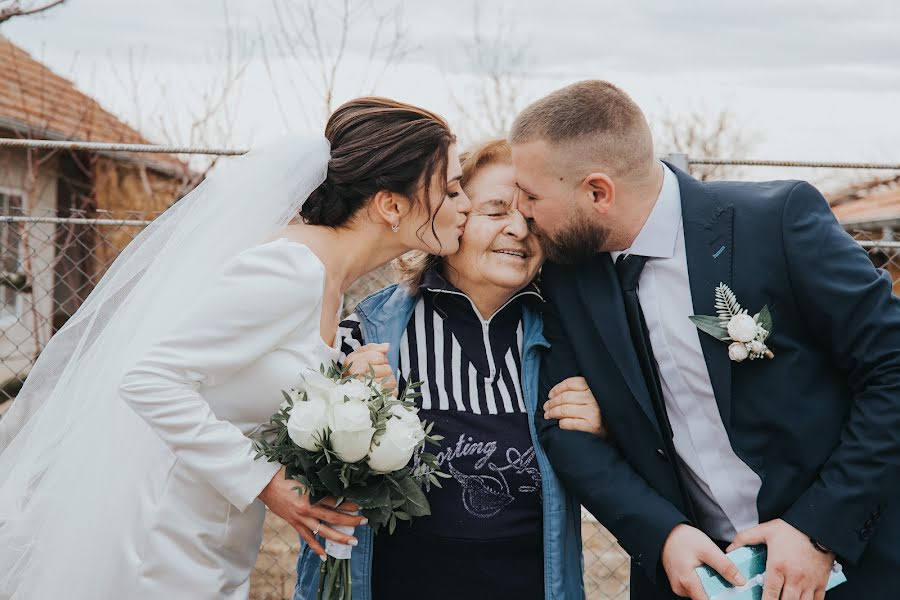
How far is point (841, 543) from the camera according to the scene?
2244mm

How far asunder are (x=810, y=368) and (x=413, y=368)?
1.25m

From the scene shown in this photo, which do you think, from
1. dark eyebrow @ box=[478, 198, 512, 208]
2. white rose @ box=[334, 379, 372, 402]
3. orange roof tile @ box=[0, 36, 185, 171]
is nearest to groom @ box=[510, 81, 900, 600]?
dark eyebrow @ box=[478, 198, 512, 208]

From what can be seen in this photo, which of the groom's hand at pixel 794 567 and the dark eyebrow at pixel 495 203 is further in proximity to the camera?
the dark eyebrow at pixel 495 203

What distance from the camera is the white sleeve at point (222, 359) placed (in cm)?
220

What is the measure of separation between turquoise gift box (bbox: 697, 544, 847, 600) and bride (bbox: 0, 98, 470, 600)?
3.42ft

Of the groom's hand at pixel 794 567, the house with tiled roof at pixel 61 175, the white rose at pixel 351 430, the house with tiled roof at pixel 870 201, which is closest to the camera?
the white rose at pixel 351 430

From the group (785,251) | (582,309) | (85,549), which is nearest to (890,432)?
(785,251)

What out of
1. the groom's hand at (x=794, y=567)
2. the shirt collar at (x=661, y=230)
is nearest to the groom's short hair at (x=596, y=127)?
the shirt collar at (x=661, y=230)

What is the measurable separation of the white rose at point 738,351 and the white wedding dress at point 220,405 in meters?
1.19

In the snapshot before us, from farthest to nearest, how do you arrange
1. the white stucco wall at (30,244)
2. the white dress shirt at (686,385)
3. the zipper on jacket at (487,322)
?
the white stucco wall at (30,244) < the zipper on jacket at (487,322) < the white dress shirt at (686,385)

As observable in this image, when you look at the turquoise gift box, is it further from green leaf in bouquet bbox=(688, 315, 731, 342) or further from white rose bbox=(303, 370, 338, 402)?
white rose bbox=(303, 370, 338, 402)

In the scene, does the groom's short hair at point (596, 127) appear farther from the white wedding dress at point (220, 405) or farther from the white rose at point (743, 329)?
the white wedding dress at point (220, 405)

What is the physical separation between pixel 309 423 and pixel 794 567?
4.50 feet

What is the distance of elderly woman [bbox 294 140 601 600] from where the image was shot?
267 cm
